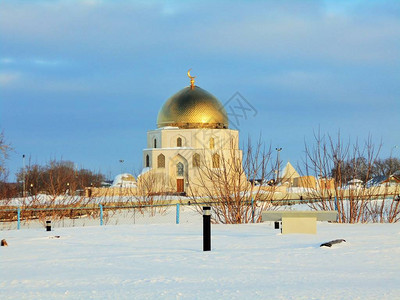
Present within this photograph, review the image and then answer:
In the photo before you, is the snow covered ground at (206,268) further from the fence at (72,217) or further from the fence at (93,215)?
the fence at (72,217)

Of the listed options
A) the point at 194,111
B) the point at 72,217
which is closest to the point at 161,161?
the point at 194,111

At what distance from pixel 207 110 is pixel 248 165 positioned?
35371 millimetres

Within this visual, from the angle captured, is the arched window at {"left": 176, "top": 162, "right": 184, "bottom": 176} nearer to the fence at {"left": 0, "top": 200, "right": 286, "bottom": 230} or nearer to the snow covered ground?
the fence at {"left": 0, "top": 200, "right": 286, "bottom": 230}

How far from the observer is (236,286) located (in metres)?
6.54

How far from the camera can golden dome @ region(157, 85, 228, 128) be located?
53812mm

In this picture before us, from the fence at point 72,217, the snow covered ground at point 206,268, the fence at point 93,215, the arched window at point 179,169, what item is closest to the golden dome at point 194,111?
the arched window at point 179,169

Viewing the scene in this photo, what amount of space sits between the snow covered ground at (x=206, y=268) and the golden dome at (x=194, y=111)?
41527 millimetres

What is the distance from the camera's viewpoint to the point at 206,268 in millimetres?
7879

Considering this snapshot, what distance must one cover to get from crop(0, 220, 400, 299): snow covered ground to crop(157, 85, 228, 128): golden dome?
41527mm

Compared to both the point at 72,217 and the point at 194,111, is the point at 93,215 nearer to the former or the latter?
the point at 72,217

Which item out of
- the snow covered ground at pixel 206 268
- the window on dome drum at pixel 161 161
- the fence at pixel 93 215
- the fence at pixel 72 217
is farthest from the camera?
the window on dome drum at pixel 161 161

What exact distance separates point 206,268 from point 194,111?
4614cm

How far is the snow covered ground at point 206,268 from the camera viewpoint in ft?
20.6

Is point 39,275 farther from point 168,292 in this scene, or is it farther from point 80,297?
point 168,292
